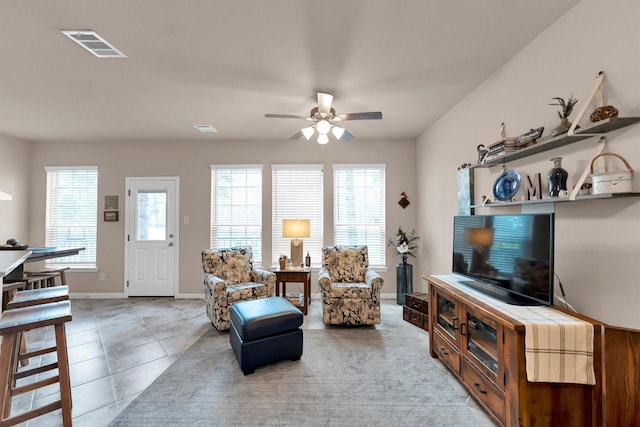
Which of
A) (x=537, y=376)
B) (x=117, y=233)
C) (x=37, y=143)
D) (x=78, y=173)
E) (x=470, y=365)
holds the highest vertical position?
(x=37, y=143)

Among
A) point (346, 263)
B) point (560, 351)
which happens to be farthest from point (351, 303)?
point (560, 351)

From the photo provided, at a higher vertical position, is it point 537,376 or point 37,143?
point 37,143

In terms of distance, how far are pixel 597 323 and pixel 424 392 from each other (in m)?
1.23

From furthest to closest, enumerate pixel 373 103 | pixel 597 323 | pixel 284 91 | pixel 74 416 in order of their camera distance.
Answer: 1. pixel 373 103
2. pixel 284 91
3. pixel 74 416
4. pixel 597 323

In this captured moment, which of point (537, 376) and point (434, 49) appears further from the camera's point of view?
point (434, 49)

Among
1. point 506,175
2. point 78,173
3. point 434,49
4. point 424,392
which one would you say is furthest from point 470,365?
point 78,173

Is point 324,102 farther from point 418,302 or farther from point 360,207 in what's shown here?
point 418,302

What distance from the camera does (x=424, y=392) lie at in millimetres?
2148

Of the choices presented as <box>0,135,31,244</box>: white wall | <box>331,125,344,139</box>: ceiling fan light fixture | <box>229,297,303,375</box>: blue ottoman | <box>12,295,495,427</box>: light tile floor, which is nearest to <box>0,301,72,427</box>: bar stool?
<box>12,295,495,427</box>: light tile floor

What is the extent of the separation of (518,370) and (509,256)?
76 centimetres

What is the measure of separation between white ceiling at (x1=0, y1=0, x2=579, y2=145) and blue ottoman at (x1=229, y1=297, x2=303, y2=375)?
2213mm

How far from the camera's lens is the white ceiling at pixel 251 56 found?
72.5 inches

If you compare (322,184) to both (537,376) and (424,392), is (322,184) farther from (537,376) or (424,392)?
(537,376)

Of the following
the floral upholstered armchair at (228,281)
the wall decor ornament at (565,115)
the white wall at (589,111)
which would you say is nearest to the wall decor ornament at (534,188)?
the white wall at (589,111)
